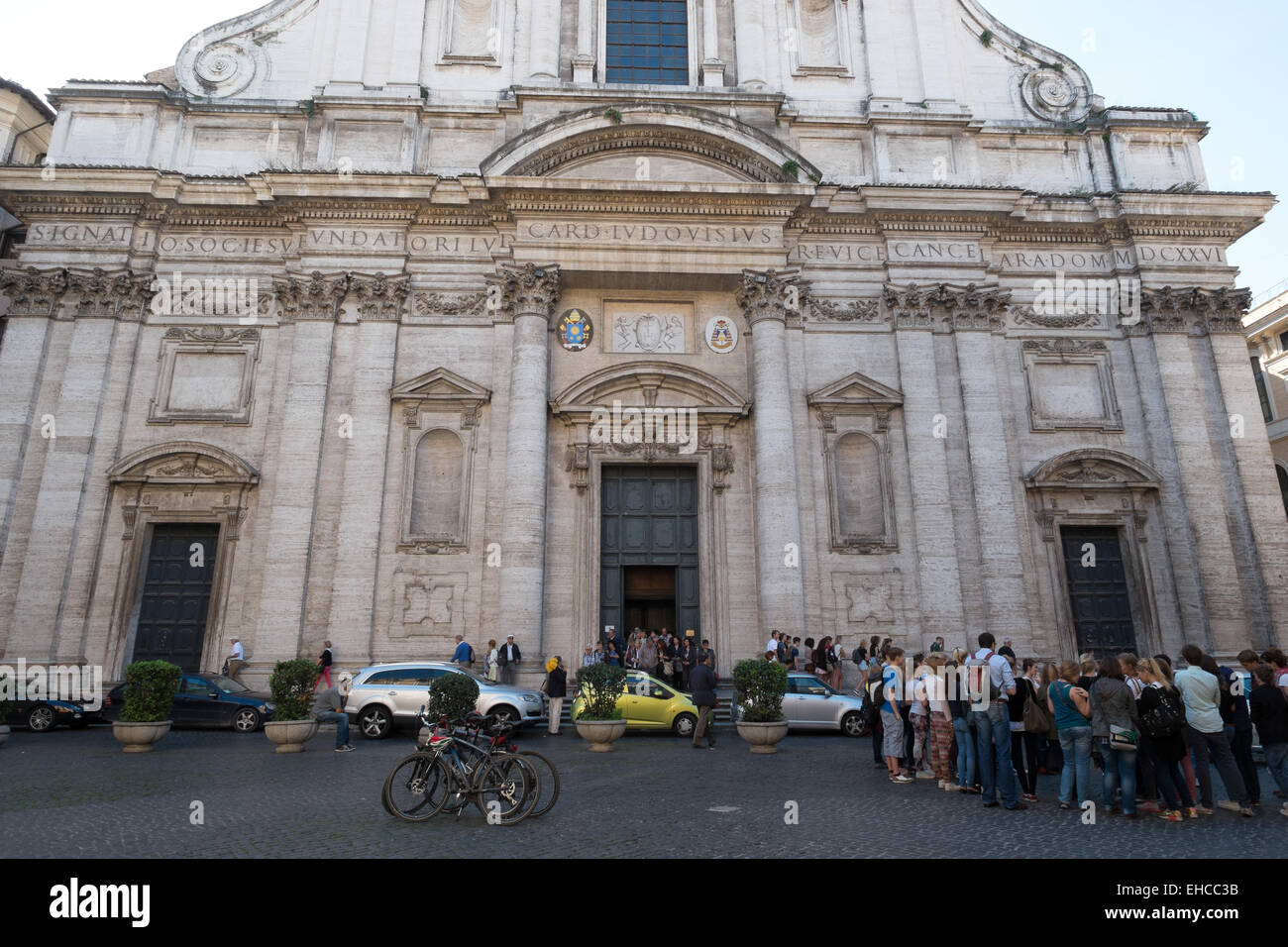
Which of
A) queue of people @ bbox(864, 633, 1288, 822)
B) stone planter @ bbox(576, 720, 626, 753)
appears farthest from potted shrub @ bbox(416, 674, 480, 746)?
queue of people @ bbox(864, 633, 1288, 822)

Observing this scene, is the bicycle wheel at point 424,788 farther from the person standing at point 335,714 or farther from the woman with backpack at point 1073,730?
the woman with backpack at point 1073,730

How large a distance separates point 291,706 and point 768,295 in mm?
13690

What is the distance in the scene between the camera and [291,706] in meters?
12.6

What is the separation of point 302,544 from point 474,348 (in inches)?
242

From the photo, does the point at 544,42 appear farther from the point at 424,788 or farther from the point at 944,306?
the point at 424,788

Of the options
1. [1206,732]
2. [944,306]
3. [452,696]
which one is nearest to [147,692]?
[452,696]

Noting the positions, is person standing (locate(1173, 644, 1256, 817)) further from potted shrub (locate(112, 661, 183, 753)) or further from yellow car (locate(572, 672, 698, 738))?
potted shrub (locate(112, 661, 183, 753))

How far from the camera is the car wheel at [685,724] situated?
14.2m

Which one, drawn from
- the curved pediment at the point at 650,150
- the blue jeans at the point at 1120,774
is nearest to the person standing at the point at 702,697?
the blue jeans at the point at 1120,774

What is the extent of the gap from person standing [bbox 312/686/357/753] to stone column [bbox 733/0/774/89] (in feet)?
60.9

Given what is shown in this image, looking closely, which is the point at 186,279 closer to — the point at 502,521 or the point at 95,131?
the point at 95,131

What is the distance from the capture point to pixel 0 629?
17.2 meters

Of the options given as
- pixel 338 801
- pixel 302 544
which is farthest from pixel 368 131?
pixel 338 801

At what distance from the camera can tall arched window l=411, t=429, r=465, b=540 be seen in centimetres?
1880
